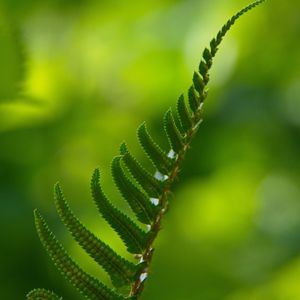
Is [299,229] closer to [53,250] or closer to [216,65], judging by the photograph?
[216,65]

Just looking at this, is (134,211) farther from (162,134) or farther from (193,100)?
(162,134)

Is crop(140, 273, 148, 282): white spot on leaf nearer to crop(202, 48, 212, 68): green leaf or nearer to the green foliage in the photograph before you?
the green foliage

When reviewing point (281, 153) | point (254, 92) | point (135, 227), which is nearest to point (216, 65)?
point (254, 92)

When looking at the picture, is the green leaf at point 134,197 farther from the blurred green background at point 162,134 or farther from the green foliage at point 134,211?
the blurred green background at point 162,134

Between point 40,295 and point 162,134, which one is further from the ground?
point 162,134

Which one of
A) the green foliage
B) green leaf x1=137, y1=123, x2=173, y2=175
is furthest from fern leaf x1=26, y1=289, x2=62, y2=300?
green leaf x1=137, y1=123, x2=173, y2=175

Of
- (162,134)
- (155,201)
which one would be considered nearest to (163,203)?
(155,201)

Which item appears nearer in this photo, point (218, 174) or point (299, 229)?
point (299, 229)
